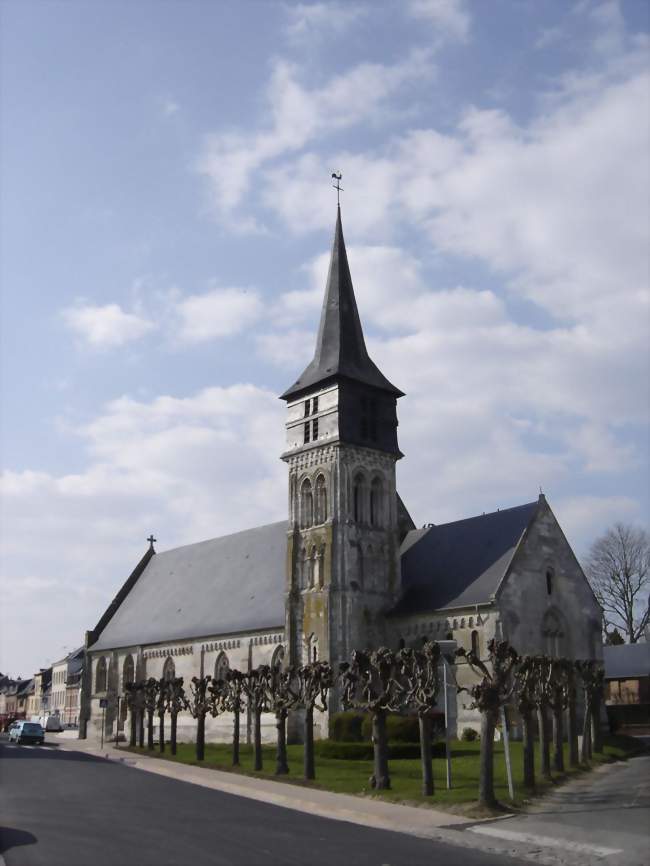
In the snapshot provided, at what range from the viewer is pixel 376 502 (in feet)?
157

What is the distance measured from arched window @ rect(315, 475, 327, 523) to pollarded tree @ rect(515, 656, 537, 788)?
A: 62.9 feet

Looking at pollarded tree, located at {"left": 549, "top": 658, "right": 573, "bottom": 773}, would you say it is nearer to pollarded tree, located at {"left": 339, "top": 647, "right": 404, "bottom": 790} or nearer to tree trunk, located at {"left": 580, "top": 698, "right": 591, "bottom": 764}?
tree trunk, located at {"left": 580, "top": 698, "right": 591, "bottom": 764}

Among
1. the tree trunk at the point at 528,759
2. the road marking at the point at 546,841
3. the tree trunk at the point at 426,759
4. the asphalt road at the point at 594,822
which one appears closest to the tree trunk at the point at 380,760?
the tree trunk at the point at 426,759

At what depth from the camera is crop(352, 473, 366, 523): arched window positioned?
4669cm

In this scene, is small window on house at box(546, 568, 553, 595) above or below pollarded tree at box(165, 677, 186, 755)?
above

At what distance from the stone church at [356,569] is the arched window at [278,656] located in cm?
A: 9

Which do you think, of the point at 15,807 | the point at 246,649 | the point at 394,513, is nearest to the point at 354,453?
the point at 394,513

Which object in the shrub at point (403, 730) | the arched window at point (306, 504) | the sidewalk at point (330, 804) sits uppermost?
the arched window at point (306, 504)

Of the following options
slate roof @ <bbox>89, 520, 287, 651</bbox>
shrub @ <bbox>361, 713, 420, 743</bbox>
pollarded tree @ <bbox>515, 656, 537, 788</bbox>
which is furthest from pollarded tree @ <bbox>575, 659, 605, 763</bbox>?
slate roof @ <bbox>89, 520, 287, 651</bbox>

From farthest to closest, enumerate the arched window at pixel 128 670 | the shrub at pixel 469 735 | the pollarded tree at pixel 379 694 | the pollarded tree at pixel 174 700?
the arched window at pixel 128 670
the pollarded tree at pixel 174 700
the shrub at pixel 469 735
the pollarded tree at pixel 379 694

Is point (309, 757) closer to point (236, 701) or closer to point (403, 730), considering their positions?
point (236, 701)

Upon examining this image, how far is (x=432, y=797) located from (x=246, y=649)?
28.9 m

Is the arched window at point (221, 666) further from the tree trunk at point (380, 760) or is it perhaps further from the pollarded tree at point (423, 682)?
the tree trunk at point (380, 760)

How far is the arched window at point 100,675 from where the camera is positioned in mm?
63531
